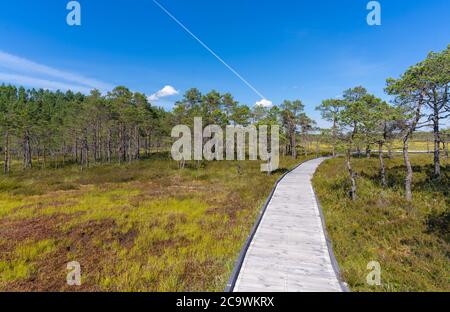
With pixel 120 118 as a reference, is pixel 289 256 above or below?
below

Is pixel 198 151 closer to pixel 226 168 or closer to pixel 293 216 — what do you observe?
pixel 226 168

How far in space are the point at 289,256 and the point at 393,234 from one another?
5959 millimetres

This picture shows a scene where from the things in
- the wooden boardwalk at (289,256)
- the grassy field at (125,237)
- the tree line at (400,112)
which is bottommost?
the grassy field at (125,237)

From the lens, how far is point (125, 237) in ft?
33.1

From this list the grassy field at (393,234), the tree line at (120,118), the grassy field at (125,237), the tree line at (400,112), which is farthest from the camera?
the tree line at (120,118)

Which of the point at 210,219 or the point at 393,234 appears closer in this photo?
the point at 393,234

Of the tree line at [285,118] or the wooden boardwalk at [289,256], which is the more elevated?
the tree line at [285,118]

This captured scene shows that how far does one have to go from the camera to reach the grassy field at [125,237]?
6648 mm

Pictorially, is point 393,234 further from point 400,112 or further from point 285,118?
point 285,118

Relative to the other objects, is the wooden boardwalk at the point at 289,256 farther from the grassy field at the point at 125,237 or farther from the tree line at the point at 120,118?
the tree line at the point at 120,118

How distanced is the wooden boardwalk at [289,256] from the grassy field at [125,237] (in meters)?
0.82

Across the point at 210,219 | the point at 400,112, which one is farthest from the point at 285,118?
the point at 210,219

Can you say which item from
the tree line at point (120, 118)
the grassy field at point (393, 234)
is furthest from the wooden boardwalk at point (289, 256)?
the tree line at point (120, 118)
